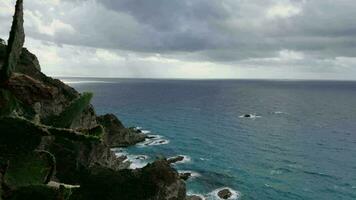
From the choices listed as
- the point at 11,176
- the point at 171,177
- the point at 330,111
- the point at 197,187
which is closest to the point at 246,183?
the point at 197,187

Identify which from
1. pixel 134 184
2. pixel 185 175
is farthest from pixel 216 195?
pixel 134 184

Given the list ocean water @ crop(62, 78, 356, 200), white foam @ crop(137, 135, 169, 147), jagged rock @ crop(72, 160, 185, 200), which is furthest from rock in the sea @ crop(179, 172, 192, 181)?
white foam @ crop(137, 135, 169, 147)

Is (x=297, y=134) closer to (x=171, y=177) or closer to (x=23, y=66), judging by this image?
(x=171, y=177)

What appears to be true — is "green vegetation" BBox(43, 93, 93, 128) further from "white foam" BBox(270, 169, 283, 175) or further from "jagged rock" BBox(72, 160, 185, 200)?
"white foam" BBox(270, 169, 283, 175)

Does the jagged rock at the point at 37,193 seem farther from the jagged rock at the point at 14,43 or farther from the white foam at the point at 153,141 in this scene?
the white foam at the point at 153,141

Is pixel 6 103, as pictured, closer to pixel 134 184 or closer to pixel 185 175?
pixel 134 184

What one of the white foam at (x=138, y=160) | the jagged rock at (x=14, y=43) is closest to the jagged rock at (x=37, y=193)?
the jagged rock at (x=14, y=43)
